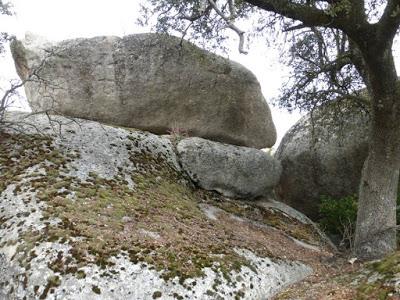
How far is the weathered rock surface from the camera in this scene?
7.24m

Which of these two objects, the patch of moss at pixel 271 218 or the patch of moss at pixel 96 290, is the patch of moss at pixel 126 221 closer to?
the patch of moss at pixel 96 290

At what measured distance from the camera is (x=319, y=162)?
18.3 meters

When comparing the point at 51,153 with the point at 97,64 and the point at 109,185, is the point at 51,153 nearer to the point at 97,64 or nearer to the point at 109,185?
the point at 109,185

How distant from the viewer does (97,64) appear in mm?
15109

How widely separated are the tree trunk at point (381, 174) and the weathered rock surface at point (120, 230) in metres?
1.47

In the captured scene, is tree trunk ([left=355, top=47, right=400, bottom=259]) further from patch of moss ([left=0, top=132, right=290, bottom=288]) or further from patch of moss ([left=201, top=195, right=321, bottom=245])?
patch of moss ([left=0, top=132, right=290, bottom=288])

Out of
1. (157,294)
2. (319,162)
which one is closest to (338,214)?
(319,162)

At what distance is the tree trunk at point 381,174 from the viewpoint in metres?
10.8

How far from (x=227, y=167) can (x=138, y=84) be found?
4.31 metres

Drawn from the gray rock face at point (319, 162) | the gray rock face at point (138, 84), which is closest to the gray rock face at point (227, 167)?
the gray rock face at point (138, 84)

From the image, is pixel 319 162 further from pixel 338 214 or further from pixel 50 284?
pixel 50 284

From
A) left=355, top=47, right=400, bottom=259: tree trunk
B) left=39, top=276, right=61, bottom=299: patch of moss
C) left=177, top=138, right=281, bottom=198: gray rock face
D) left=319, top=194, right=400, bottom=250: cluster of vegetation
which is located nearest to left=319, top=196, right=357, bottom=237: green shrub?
left=319, top=194, right=400, bottom=250: cluster of vegetation

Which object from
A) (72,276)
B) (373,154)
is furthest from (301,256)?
(72,276)

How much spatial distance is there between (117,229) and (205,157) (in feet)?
19.7
